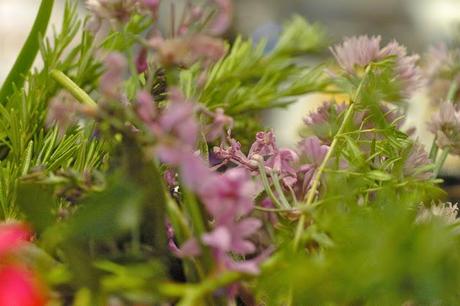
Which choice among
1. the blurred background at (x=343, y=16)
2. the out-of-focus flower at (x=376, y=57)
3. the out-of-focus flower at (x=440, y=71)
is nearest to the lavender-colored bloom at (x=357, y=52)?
the out-of-focus flower at (x=376, y=57)

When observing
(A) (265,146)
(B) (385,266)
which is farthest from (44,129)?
(B) (385,266)

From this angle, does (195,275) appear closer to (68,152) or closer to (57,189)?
(57,189)

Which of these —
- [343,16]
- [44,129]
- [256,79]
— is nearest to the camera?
[44,129]

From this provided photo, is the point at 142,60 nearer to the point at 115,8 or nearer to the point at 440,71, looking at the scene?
the point at 115,8

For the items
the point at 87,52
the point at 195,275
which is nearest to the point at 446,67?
the point at 87,52

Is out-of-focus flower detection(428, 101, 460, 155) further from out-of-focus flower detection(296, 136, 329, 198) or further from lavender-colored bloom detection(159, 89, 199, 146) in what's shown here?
lavender-colored bloom detection(159, 89, 199, 146)

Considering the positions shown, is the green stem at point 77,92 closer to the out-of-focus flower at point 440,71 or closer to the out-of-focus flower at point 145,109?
the out-of-focus flower at point 145,109
